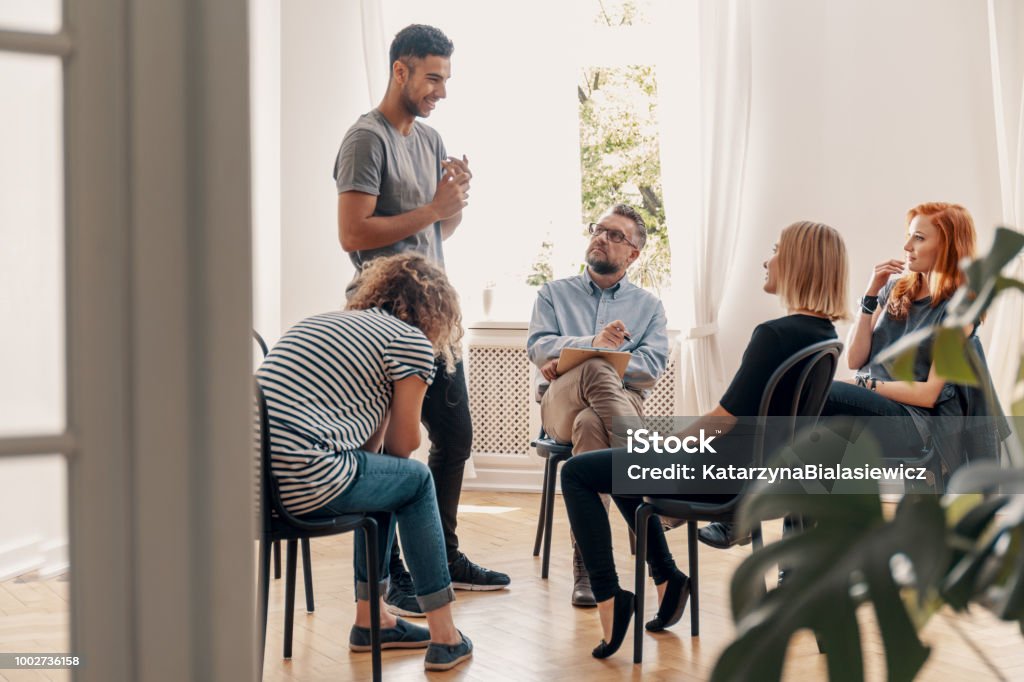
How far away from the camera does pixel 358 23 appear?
16.6ft

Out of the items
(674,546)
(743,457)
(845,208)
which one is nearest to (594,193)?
(845,208)

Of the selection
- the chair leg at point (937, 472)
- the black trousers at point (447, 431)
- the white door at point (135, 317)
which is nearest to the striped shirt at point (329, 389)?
the black trousers at point (447, 431)

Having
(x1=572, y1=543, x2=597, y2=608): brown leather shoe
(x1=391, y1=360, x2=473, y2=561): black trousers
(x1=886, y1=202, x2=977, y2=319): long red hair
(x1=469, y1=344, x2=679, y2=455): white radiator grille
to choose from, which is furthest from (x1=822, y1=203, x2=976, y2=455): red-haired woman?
(x1=469, y1=344, x2=679, y2=455): white radiator grille

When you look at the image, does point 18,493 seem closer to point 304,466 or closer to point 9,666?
point 9,666

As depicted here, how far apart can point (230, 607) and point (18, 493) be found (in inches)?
9.3

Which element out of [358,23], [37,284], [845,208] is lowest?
[37,284]

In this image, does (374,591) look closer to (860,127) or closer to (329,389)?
(329,389)

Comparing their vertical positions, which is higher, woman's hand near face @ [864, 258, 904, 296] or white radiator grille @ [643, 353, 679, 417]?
woman's hand near face @ [864, 258, 904, 296]

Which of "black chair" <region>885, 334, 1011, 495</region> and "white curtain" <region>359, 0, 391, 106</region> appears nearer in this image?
"black chair" <region>885, 334, 1011, 495</region>

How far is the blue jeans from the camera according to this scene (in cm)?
230

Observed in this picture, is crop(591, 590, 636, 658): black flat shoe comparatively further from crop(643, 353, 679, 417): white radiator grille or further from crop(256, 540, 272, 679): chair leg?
crop(643, 353, 679, 417): white radiator grille

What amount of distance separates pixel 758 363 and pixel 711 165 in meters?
2.50

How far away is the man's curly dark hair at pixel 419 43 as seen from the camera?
9.75 feet

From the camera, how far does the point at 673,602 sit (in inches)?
111
